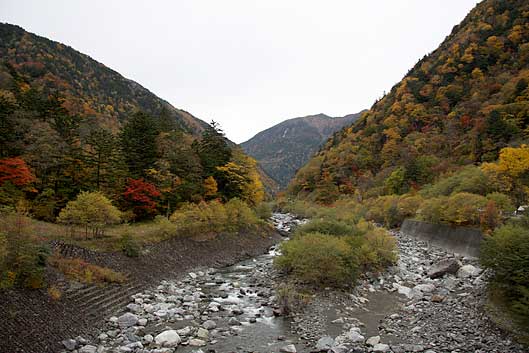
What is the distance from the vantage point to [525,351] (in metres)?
10.9

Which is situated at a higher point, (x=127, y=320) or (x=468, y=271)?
(x=468, y=271)

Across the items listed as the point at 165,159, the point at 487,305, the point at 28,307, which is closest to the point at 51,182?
the point at 165,159

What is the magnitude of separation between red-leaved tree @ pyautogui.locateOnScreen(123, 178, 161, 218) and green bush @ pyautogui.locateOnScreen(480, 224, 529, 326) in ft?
88.2

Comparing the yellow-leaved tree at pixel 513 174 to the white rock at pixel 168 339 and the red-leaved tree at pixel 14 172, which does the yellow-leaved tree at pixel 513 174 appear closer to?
the white rock at pixel 168 339

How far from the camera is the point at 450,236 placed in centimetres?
3105

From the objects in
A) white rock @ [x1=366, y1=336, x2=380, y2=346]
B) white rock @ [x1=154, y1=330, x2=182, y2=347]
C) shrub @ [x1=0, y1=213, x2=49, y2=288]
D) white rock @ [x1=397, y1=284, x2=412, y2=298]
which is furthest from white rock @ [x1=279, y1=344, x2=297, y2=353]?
shrub @ [x1=0, y1=213, x2=49, y2=288]

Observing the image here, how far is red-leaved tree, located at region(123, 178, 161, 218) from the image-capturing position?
3197 cm

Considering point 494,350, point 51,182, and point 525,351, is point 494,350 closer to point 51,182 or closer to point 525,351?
point 525,351

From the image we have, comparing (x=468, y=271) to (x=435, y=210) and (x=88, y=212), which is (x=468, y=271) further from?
(x=88, y=212)

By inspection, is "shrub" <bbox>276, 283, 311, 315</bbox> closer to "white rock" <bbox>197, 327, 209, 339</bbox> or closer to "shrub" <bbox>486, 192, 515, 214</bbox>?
"white rock" <bbox>197, 327, 209, 339</bbox>

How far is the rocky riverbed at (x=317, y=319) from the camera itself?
42.0ft

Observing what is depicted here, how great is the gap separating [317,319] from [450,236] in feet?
68.9

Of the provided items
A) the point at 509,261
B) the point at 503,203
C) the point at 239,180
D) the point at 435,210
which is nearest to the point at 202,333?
the point at 509,261

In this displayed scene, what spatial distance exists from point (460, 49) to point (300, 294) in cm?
9397
